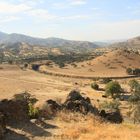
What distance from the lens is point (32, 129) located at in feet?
51.7

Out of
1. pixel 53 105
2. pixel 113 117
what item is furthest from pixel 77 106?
pixel 113 117

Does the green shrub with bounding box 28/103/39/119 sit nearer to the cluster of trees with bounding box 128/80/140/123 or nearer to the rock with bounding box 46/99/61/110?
the rock with bounding box 46/99/61/110

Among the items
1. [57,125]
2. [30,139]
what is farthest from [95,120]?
[30,139]

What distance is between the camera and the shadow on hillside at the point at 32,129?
49.7ft

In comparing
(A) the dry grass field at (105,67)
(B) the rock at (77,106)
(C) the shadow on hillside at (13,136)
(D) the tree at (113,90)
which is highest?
(B) the rock at (77,106)

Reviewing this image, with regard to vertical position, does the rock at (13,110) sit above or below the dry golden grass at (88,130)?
above

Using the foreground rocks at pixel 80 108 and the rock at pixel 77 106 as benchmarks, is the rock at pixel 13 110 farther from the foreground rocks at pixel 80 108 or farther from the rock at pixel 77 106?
the rock at pixel 77 106

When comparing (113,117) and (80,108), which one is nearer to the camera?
(80,108)

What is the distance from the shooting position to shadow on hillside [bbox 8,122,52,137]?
49.7ft

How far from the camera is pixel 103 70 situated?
450ft

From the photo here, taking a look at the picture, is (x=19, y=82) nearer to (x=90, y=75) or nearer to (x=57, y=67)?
(x=90, y=75)

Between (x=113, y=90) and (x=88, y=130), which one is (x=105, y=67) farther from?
(x=88, y=130)

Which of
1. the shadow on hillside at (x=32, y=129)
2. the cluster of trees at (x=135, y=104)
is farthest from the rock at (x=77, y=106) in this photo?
the cluster of trees at (x=135, y=104)

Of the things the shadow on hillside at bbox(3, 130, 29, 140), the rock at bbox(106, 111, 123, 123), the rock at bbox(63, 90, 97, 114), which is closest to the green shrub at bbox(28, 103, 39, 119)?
the rock at bbox(63, 90, 97, 114)
